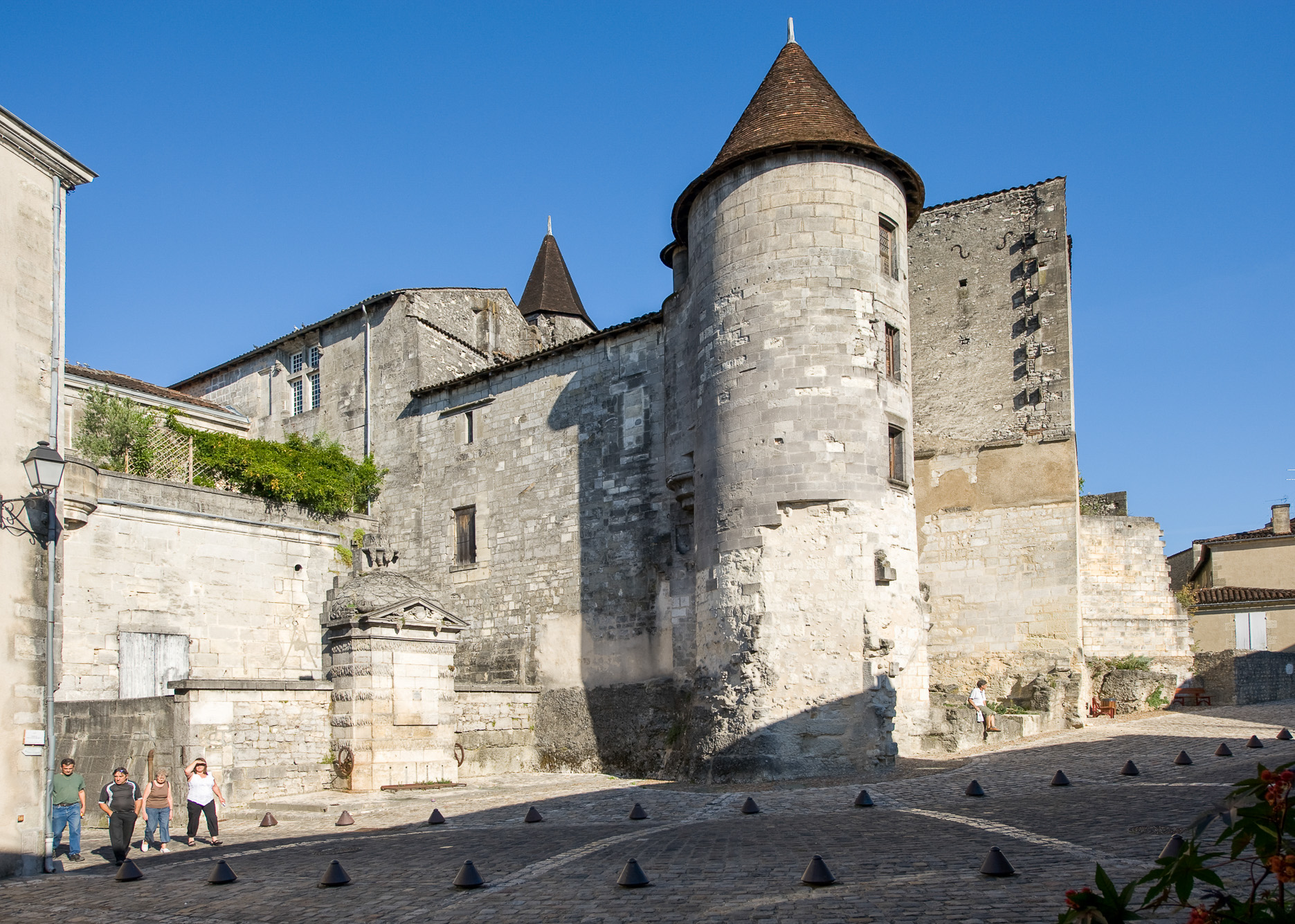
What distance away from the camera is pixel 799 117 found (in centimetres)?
1669

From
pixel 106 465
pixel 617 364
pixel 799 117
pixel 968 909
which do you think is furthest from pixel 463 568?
pixel 968 909

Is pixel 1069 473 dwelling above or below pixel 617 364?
below

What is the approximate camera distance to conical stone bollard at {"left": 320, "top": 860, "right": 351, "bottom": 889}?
837 centimetres

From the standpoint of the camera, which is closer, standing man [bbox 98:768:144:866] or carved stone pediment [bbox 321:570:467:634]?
standing man [bbox 98:768:144:866]

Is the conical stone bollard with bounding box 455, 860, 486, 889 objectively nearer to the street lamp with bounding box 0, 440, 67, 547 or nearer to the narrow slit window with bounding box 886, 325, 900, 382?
the street lamp with bounding box 0, 440, 67, 547

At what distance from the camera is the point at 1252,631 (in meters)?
26.2

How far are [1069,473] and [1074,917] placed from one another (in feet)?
54.8

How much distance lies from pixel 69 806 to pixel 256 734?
13.2 ft

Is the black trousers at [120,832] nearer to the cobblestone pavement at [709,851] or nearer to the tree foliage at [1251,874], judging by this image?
the cobblestone pavement at [709,851]

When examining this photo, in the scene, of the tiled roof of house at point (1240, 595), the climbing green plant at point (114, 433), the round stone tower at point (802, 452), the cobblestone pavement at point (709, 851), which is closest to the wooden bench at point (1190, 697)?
the cobblestone pavement at point (709, 851)

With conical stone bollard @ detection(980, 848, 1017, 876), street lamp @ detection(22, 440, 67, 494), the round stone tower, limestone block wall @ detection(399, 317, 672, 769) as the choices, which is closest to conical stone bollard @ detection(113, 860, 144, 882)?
street lamp @ detection(22, 440, 67, 494)

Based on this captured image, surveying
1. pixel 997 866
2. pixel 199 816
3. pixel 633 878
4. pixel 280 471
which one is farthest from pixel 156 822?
pixel 280 471

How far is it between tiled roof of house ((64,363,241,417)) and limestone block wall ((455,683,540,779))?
34.4 feet

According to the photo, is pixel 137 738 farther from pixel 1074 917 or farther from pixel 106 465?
pixel 1074 917
